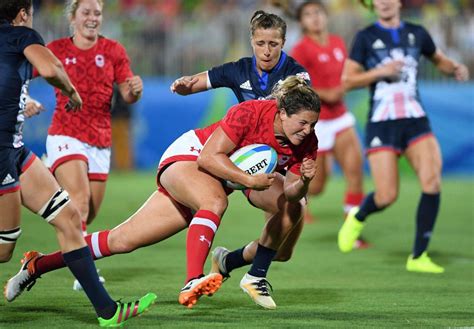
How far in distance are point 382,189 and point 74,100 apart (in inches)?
159

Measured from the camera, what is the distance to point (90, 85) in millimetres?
8164

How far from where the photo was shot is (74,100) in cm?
591

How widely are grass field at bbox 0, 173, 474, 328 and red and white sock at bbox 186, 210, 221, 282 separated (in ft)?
1.15

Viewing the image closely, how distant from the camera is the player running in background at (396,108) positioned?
8.94 meters

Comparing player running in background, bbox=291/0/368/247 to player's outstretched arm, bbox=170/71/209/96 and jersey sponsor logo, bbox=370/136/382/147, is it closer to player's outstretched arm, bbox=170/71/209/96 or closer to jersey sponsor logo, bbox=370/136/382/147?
jersey sponsor logo, bbox=370/136/382/147

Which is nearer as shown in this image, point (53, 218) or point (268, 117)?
point (53, 218)

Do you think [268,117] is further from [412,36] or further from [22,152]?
A: [412,36]

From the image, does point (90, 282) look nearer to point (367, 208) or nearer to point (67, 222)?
point (67, 222)

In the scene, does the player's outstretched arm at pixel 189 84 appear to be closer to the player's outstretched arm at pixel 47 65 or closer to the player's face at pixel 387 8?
the player's outstretched arm at pixel 47 65

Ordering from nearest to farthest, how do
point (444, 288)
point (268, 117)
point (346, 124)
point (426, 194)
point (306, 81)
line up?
point (268, 117) → point (306, 81) → point (444, 288) → point (426, 194) → point (346, 124)

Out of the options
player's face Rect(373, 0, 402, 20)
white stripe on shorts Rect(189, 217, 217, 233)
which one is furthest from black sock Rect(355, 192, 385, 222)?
white stripe on shorts Rect(189, 217, 217, 233)

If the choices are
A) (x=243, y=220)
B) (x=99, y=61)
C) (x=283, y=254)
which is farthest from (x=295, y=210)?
(x=243, y=220)

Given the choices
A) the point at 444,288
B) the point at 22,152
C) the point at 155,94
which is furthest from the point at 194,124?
the point at 22,152

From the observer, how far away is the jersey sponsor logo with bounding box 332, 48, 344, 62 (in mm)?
11784
